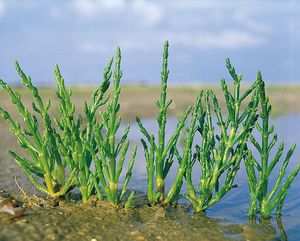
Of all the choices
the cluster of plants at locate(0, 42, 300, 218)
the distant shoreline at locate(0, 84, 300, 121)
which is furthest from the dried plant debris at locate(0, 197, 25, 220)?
the distant shoreline at locate(0, 84, 300, 121)

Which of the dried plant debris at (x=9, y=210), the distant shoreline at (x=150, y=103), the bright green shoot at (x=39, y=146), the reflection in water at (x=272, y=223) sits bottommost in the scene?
the distant shoreline at (x=150, y=103)

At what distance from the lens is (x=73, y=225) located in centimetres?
378

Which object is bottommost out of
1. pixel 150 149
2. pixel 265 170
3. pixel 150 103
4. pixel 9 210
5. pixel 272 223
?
pixel 150 103

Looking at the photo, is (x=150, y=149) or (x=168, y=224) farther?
(x=150, y=149)

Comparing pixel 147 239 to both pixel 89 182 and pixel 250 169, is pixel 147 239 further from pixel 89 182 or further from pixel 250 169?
pixel 250 169

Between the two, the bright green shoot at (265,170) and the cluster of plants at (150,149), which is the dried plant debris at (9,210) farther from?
the bright green shoot at (265,170)

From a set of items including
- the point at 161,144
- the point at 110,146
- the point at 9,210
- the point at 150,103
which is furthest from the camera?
the point at 150,103

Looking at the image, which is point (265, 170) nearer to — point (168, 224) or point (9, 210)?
point (168, 224)

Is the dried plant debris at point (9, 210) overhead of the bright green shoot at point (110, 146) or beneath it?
beneath

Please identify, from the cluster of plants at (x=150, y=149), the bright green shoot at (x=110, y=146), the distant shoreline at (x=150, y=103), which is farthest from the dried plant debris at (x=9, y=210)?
the distant shoreline at (x=150, y=103)

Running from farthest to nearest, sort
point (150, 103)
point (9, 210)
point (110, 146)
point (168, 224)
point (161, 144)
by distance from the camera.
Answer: point (150, 103), point (161, 144), point (110, 146), point (168, 224), point (9, 210)

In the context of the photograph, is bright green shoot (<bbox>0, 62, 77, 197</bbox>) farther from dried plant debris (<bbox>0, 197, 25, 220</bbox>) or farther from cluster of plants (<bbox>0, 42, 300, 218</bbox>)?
dried plant debris (<bbox>0, 197, 25, 220</bbox>)

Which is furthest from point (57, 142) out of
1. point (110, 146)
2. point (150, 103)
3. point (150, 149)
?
point (150, 103)

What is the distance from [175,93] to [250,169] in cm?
1969
